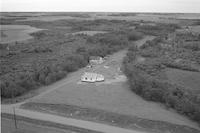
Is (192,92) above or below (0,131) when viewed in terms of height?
above

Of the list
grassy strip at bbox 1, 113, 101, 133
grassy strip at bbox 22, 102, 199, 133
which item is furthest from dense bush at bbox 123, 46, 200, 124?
grassy strip at bbox 1, 113, 101, 133

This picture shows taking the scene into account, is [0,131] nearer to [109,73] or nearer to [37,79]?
[37,79]

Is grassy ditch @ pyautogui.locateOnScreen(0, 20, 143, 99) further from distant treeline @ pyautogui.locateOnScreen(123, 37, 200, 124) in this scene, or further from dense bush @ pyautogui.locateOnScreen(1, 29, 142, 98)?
distant treeline @ pyautogui.locateOnScreen(123, 37, 200, 124)

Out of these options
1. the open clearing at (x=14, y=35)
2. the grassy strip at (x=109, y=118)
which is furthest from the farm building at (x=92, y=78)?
the open clearing at (x=14, y=35)

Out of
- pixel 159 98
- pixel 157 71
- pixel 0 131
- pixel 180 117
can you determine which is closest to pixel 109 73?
pixel 157 71

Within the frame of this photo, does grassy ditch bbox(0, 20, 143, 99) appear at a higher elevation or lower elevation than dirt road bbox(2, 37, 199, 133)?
higher

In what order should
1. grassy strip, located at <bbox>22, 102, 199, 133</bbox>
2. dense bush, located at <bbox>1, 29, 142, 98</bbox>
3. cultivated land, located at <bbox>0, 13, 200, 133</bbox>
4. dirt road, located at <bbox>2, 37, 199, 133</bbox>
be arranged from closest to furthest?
grassy strip, located at <bbox>22, 102, 199, 133</bbox> → cultivated land, located at <bbox>0, 13, 200, 133</bbox> → dirt road, located at <bbox>2, 37, 199, 133</bbox> → dense bush, located at <bbox>1, 29, 142, 98</bbox>

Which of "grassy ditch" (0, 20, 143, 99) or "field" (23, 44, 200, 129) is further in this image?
"grassy ditch" (0, 20, 143, 99)
